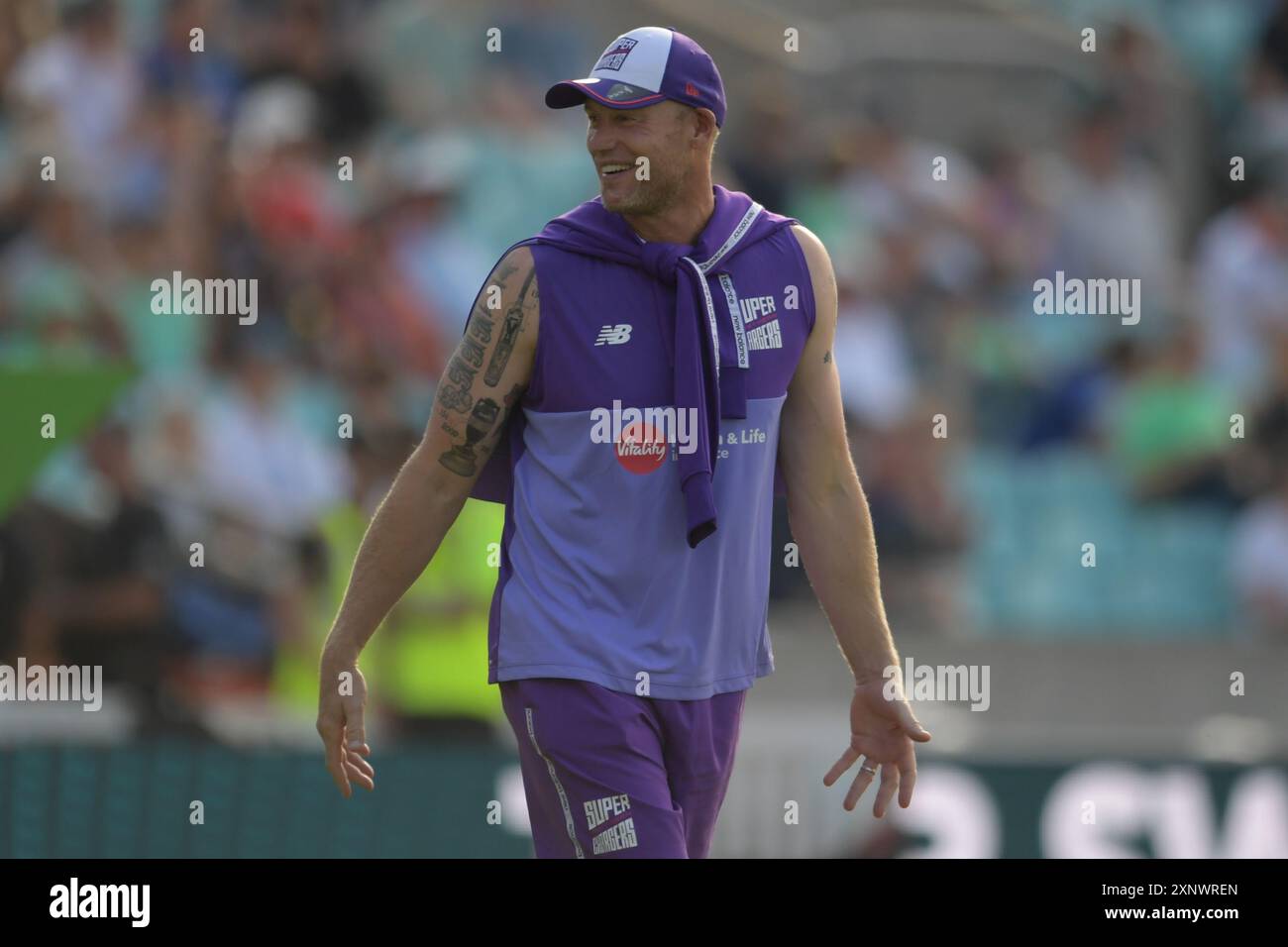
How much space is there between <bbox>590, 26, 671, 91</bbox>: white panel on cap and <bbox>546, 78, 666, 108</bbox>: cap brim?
0.06 feet

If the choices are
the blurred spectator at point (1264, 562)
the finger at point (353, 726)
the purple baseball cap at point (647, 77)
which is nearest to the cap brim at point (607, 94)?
the purple baseball cap at point (647, 77)

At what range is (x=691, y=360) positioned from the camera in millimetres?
4957

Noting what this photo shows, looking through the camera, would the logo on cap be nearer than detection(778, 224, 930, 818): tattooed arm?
Yes

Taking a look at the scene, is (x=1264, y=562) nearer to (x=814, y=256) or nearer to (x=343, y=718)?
(x=814, y=256)

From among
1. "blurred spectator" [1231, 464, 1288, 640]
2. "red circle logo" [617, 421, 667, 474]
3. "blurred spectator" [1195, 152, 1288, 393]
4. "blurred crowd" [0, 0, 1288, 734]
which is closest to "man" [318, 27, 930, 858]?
"red circle logo" [617, 421, 667, 474]

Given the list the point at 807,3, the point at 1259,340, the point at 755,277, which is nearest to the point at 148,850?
the point at 755,277

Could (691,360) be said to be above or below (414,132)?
below

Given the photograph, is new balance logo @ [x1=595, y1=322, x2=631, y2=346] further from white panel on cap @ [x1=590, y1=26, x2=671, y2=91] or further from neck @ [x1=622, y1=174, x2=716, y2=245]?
white panel on cap @ [x1=590, y1=26, x2=671, y2=91]

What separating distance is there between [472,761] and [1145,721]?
11.3 ft

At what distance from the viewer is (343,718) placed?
5.08 m

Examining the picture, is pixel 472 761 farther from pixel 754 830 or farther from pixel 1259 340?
pixel 1259 340

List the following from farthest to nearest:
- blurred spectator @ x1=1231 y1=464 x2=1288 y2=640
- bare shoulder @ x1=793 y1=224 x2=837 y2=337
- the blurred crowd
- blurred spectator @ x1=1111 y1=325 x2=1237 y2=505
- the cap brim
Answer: blurred spectator @ x1=1111 y1=325 x2=1237 y2=505
blurred spectator @ x1=1231 y1=464 x2=1288 y2=640
the blurred crowd
bare shoulder @ x1=793 y1=224 x2=837 y2=337
the cap brim

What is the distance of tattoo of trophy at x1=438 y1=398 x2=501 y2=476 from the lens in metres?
5.07

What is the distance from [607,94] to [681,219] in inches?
14.5
